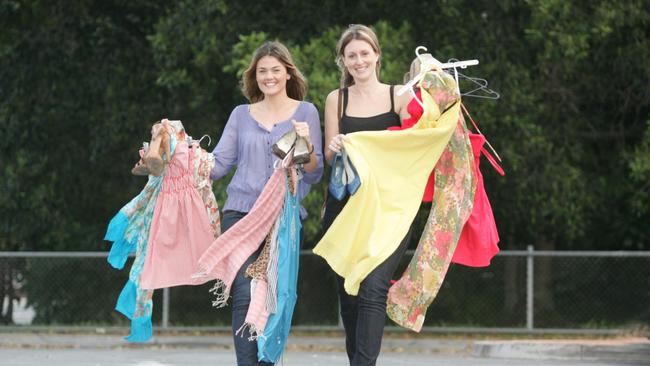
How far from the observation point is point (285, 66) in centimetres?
725

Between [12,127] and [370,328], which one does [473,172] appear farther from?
[12,127]

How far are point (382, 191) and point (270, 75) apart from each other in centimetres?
88

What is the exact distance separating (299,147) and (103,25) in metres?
11.0

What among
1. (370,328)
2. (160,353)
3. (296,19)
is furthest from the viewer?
(296,19)

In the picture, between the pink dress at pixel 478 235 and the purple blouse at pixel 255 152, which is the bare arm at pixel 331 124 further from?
the pink dress at pixel 478 235

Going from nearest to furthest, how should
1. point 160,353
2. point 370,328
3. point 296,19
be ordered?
point 370,328
point 160,353
point 296,19

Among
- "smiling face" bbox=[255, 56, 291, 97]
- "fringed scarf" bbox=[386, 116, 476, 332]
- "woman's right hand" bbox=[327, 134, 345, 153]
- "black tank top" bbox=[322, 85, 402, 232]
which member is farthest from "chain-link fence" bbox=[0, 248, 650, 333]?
"woman's right hand" bbox=[327, 134, 345, 153]

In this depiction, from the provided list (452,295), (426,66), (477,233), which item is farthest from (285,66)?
(452,295)

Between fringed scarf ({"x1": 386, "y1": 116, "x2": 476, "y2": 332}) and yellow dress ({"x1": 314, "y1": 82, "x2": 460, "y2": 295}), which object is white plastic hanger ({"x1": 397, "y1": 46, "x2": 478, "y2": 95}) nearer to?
yellow dress ({"x1": 314, "y1": 82, "x2": 460, "y2": 295})

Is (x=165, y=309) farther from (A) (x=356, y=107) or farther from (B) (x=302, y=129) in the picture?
(B) (x=302, y=129)

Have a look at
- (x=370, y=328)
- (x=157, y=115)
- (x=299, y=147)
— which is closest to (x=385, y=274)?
(x=370, y=328)

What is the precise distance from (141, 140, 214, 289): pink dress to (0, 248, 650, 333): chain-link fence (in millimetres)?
8483

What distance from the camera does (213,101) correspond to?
16.8 meters

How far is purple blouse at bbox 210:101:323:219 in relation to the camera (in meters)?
7.17
